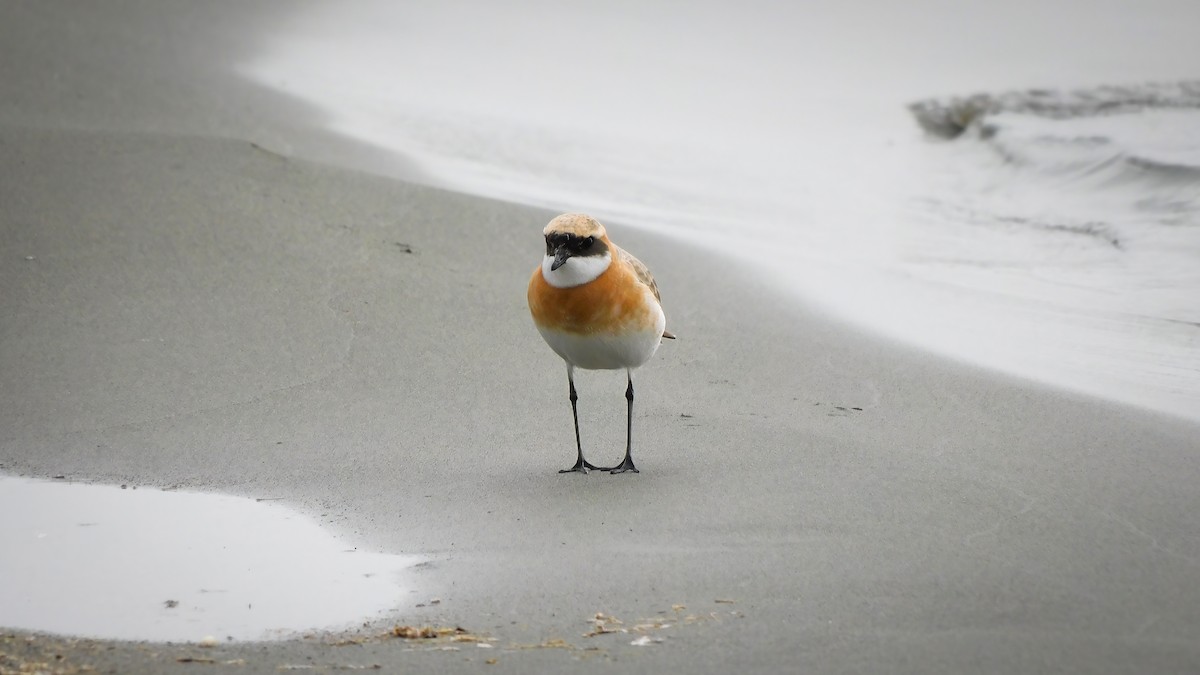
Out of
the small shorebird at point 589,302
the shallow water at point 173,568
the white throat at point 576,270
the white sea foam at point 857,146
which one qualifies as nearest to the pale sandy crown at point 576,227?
the small shorebird at point 589,302

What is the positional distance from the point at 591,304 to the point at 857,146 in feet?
31.5

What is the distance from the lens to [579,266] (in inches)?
204

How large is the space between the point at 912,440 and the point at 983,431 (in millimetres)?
380

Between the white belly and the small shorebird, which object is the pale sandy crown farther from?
the white belly

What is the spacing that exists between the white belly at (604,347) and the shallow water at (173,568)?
1.37 meters

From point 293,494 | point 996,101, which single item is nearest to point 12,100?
point 293,494

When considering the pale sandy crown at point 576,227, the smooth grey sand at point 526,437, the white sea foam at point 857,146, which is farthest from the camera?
the white sea foam at point 857,146

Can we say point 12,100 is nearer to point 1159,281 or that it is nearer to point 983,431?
point 983,431

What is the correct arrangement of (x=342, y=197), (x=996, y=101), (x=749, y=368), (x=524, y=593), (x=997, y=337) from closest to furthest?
(x=524, y=593)
(x=749, y=368)
(x=997, y=337)
(x=342, y=197)
(x=996, y=101)

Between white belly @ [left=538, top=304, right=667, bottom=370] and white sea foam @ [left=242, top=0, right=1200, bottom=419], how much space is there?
95.5 inches

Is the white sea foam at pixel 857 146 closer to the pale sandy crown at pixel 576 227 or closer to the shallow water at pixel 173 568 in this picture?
the pale sandy crown at pixel 576 227

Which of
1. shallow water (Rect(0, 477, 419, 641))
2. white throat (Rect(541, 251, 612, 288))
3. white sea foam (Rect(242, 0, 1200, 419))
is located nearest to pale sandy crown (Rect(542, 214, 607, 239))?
white throat (Rect(541, 251, 612, 288))

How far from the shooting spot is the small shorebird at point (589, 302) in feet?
16.9

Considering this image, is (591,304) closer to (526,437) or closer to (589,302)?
(589,302)
